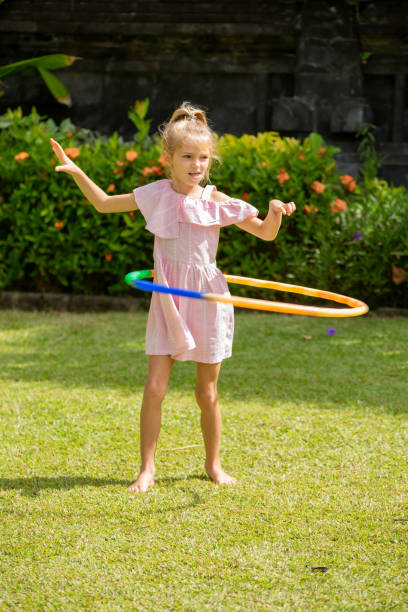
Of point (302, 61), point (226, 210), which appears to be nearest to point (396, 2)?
point (302, 61)

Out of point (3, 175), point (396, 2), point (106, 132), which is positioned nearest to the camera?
point (3, 175)

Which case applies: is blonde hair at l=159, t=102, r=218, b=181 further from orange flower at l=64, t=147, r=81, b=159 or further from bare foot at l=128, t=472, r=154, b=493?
orange flower at l=64, t=147, r=81, b=159

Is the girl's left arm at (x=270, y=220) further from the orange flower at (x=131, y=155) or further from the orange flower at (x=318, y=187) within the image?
the orange flower at (x=131, y=155)

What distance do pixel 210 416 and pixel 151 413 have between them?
273mm

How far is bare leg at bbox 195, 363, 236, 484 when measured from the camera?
11.6 ft

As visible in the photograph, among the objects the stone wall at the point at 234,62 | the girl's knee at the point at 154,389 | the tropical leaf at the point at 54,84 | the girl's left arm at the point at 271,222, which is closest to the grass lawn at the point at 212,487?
the girl's knee at the point at 154,389

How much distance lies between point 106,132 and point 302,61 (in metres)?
2.56

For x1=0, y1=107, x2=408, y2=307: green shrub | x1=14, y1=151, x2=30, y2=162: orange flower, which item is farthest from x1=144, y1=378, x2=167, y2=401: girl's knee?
x1=14, y1=151, x2=30, y2=162: orange flower

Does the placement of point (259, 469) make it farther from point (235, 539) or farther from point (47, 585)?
point (47, 585)

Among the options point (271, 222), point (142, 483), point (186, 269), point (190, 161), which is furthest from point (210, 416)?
point (190, 161)

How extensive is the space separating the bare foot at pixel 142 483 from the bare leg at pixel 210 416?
0.28 meters

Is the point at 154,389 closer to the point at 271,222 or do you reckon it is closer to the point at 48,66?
the point at 271,222

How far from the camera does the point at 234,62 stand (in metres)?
9.56

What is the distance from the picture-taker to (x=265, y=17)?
30.6 feet
